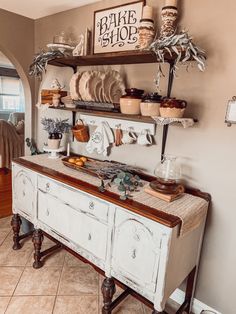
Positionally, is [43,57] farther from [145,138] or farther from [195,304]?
[195,304]

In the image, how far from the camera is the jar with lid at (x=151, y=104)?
1526 millimetres

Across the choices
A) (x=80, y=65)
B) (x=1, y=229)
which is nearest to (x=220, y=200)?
(x=80, y=65)

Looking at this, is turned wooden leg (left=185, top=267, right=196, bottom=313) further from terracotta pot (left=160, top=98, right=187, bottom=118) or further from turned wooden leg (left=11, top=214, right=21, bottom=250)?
turned wooden leg (left=11, top=214, right=21, bottom=250)

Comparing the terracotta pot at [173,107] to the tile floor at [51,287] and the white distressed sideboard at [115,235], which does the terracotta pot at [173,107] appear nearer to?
the white distressed sideboard at [115,235]

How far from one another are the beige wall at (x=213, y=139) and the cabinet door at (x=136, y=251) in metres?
0.50

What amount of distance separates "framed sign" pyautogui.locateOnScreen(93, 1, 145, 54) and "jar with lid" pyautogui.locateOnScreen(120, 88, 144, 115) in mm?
370

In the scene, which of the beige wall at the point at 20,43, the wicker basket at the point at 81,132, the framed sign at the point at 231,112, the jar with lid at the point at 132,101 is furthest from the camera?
the beige wall at the point at 20,43

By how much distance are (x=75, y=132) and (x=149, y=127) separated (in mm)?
727

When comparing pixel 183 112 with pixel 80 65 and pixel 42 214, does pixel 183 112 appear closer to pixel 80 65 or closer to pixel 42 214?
pixel 80 65

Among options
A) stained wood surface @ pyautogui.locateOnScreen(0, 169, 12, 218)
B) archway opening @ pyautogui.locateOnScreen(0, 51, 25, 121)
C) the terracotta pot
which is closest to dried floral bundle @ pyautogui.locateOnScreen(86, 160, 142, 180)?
the terracotta pot

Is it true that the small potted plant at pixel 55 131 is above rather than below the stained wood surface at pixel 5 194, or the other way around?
above

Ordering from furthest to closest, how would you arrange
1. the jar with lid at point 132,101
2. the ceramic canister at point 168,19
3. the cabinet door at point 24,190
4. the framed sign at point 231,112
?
the cabinet door at point 24,190
the jar with lid at point 132,101
the ceramic canister at point 168,19
the framed sign at point 231,112

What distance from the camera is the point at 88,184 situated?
65.0 inches

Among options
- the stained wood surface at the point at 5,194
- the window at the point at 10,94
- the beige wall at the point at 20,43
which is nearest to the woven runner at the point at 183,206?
the beige wall at the point at 20,43
